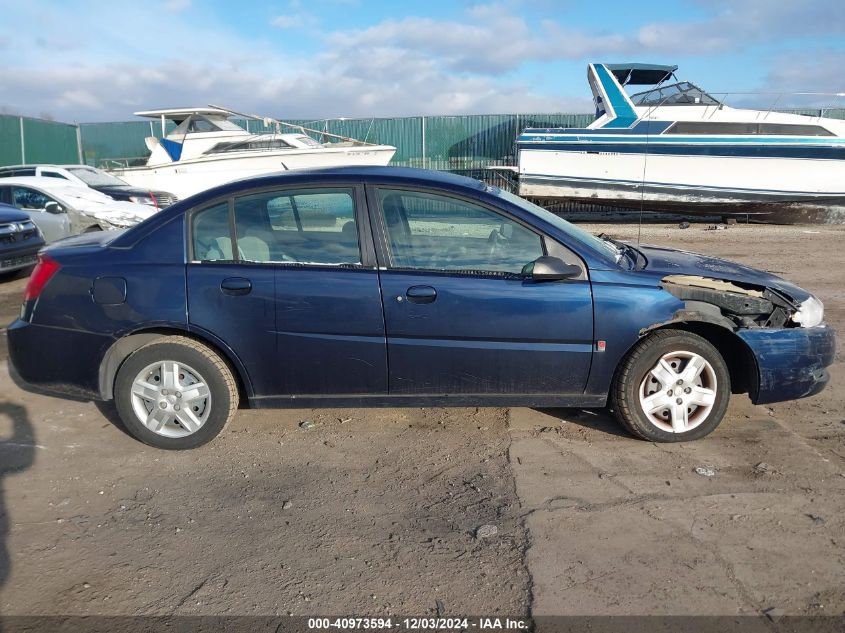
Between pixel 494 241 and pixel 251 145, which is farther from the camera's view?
pixel 251 145

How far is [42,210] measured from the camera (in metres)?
10.9

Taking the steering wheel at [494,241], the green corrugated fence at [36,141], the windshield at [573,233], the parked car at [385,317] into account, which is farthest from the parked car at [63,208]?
the green corrugated fence at [36,141]

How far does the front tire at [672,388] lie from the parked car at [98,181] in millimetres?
11262

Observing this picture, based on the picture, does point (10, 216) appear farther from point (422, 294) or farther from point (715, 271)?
point (715, 271)

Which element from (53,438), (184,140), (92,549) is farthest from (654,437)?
(184,140)

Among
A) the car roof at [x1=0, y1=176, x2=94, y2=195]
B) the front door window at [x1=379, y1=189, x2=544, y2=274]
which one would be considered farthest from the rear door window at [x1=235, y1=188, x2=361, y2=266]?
the car roof at [x1=0, y1=176, x2=94, y2=195]

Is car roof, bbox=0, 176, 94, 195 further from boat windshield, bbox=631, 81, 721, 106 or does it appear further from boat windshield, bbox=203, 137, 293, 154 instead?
boat windshield, bbox=631, 81, 721, 106

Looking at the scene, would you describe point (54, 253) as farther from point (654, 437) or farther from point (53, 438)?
point (654, 437)

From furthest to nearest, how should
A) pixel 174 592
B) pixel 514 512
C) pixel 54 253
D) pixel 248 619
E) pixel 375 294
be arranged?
pixel 54 253, pixel 375 294, pixel 514 512, pixel 174 592, pixel 248 619

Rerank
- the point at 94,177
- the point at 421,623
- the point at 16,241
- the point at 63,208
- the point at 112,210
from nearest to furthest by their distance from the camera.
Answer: the point at 421,623, the point at 16,241, the point at 63,208, the point at 112,210, the point at 94,177

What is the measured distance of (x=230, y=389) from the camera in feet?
13.3

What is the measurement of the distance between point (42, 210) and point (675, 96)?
14.1 metres

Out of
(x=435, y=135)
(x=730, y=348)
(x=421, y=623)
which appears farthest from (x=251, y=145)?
(x=421, y=623)

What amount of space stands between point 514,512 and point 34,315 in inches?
121
